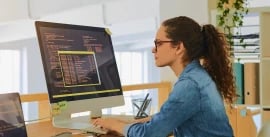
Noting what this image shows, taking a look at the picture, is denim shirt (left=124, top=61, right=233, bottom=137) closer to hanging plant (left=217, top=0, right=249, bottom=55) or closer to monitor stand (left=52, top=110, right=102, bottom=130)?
monitor stand (left=52, top=110, right=102, bottom=130)

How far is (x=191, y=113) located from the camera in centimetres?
137

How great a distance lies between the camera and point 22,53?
8.17m

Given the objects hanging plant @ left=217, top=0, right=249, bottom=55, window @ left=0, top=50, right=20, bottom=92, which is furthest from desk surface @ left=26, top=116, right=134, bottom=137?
window @ left=0, top=50, right=20, bottom=92

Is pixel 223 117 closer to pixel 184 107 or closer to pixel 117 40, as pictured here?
pixel 184 107

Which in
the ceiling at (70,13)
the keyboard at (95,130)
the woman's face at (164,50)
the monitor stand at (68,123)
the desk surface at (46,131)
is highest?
the ceiling at (70,13)

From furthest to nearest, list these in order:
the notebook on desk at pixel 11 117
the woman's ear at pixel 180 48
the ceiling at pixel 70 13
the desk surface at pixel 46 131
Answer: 1. the ceiling at pixel 70 13
2. the desk surface at pixel 46 131
3. the woman's ear at pixel 180 48
4. the notebook on desk at pixel 11 117

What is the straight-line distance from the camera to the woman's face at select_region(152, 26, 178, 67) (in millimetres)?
1494

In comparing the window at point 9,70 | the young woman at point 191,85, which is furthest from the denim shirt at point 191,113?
the window at point 9,70

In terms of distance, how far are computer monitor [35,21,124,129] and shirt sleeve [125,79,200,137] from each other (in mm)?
406

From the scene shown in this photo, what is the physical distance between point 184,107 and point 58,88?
537mm

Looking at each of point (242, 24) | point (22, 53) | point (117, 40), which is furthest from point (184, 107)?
point (117, 40)

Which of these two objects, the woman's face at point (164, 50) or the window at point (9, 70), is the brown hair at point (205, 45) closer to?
the woman's face at point (164, 50)

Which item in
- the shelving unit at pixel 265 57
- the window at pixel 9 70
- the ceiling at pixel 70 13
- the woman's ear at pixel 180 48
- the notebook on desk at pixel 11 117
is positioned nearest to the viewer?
the notebook on desk at pixel 11 117

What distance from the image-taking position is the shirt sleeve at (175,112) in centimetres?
135
